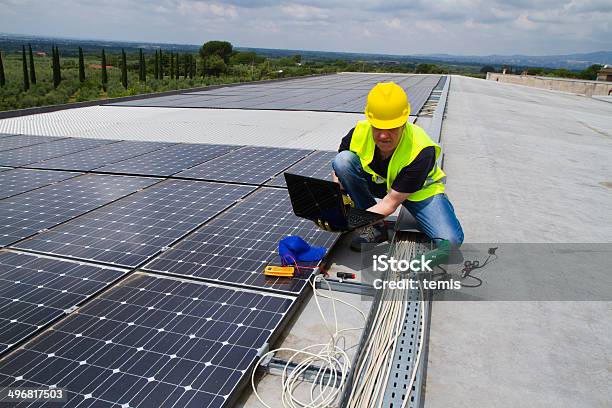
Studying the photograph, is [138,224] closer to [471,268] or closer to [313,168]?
[313,168]

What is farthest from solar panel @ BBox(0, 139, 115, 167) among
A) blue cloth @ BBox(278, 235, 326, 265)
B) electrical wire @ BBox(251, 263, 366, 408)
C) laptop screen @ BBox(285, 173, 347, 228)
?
electrical wire @ BBox(251, 263, 366, 408)

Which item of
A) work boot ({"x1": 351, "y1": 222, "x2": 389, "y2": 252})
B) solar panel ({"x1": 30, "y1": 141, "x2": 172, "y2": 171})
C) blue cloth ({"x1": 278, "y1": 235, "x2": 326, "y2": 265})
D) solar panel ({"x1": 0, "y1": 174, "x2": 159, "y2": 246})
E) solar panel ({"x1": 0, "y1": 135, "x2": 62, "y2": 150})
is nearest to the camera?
blue cloth ({"x1": 278, "y1": 235, "x2": 326, "y2": 265})

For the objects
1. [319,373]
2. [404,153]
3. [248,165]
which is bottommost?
[319,373]

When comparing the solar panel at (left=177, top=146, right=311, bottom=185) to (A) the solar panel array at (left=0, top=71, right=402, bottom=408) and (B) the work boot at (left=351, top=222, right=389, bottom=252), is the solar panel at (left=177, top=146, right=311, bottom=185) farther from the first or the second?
(B) the work boot at (left=351, top=222, right=389, bottom=252)

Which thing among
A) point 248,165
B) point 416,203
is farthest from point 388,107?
point 248,165

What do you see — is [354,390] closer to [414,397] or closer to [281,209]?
[414,397]

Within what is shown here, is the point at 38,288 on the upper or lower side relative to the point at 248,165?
lower

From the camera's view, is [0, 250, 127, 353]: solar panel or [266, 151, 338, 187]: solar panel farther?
[266, 151, 338, 187]: solar panel

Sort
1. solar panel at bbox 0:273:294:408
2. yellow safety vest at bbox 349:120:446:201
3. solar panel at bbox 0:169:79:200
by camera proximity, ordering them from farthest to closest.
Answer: solar panel at bbox 0:169:79:200, yellow safety vest at bbox 349:120:446:201, solar panel at bbox 0:273:294:408

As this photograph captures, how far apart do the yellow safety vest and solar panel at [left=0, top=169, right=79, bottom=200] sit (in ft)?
13.5

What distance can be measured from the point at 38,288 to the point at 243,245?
1.63m

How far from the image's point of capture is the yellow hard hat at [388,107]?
3.46 m

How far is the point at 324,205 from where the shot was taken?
380 centimetres

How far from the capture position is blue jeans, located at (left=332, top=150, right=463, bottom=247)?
383 cm
